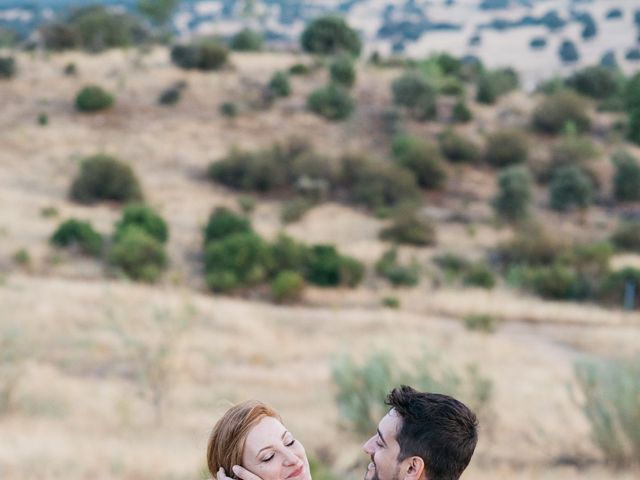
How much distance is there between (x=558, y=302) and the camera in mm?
23656

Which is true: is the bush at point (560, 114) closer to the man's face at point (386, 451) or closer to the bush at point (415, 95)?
the bush at point (415, 95)

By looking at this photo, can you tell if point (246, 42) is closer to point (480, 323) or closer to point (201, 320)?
point (201, 320)

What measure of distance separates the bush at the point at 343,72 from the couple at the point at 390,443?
4016 cm

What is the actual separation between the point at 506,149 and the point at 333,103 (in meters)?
8.51

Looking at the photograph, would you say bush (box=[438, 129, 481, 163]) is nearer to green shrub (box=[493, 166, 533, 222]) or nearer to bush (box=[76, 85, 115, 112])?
green shrub (box=[493, 166, 533, 222])

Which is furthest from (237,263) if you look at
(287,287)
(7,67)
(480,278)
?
(7,67)

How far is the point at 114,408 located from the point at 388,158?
26.3 metres

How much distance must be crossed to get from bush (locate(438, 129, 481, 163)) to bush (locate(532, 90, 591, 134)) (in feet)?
17.2

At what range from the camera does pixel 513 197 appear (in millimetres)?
31703

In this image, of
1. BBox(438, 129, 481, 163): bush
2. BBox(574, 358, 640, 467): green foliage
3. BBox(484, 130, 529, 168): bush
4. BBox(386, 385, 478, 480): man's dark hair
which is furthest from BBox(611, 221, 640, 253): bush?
BBox(386, 385, 478, 480): man's dark hair

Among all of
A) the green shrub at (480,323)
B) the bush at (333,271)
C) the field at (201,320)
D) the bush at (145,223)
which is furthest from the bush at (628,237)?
the bush at (145,223)

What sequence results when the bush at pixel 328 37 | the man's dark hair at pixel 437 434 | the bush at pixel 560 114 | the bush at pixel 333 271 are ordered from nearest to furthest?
the man's dark hair at pixel 437 434, the bush at pixel 333 271, the bush at pixel 560 114, the bush at pixel 328 37

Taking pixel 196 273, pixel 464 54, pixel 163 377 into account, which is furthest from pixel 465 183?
pixel 464 54

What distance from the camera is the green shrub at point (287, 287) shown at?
74.5ft
